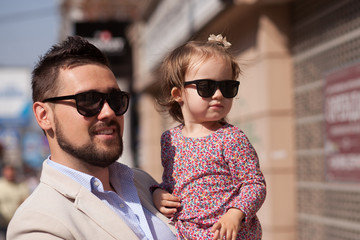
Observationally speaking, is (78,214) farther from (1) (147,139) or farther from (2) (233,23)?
(1) (147,139)

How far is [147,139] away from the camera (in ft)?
50.8

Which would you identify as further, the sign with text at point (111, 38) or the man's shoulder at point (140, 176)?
the sign with text at point (111, 38)

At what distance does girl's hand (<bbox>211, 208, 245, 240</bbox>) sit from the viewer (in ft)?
7.68

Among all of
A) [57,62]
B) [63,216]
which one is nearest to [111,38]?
[57,62]

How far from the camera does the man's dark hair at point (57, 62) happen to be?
106 inches

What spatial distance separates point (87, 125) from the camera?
259 centimetres

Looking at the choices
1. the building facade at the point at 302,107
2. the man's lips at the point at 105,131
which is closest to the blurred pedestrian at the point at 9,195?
the building facade at the point at 302,107

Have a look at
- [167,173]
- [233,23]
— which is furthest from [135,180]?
[233,23]

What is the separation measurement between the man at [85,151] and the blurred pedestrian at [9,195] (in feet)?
23.5

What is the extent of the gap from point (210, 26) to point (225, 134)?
19.9 feet

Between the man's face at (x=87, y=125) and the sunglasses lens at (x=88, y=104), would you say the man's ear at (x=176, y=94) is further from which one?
the sunglasses lens at (x=88, y=104)

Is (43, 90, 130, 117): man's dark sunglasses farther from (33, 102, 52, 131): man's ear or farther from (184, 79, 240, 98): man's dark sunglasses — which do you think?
(184, 79, 240, 98): man's dark sunglasses

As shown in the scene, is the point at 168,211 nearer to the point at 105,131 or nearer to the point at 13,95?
the point at 105,131

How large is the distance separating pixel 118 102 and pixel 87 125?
20cm
